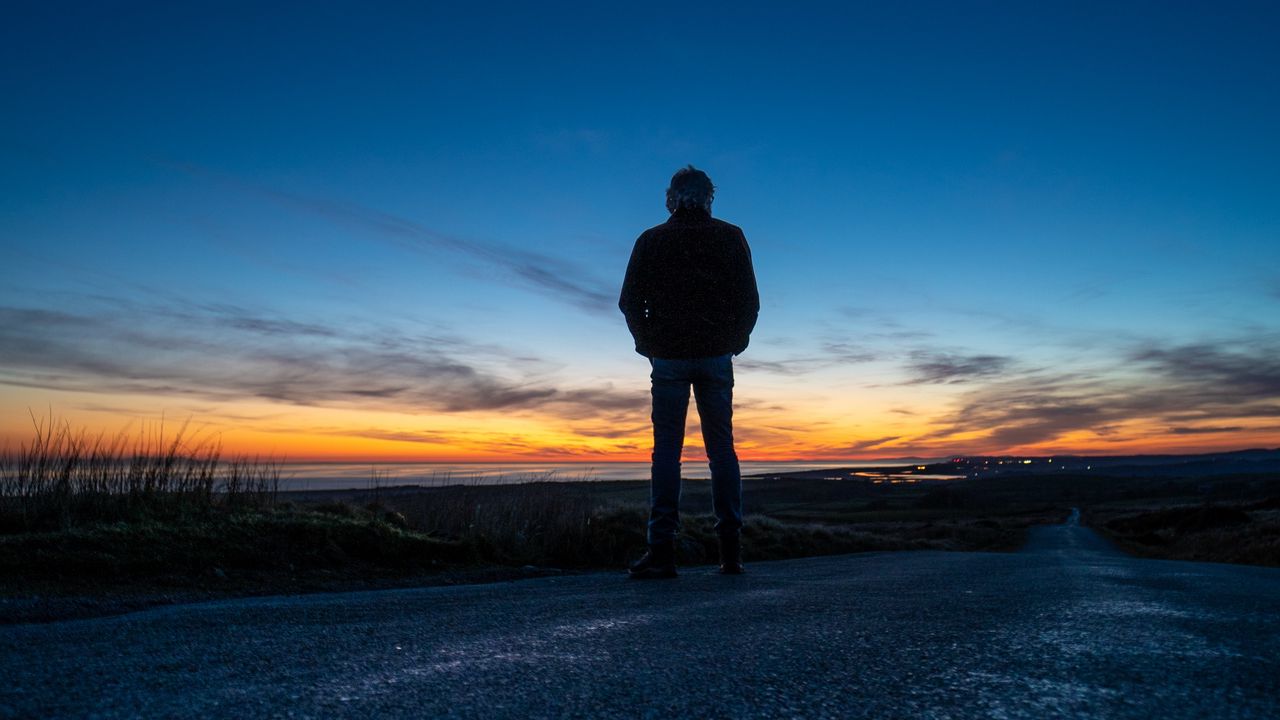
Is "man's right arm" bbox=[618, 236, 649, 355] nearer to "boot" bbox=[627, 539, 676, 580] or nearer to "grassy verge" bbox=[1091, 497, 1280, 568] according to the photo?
"boot" bbox=[627, 539, 676, 580]

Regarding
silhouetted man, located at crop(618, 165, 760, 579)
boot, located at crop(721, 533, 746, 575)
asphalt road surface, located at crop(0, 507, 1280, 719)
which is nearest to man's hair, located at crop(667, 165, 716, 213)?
silhouetted man, located at crop(618, 165, 760, 579)

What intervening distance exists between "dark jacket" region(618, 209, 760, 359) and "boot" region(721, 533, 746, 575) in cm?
122

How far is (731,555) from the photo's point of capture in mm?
4680

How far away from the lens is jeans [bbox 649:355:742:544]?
479 centimetres

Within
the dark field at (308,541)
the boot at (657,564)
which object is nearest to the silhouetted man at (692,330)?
the boot at (657,564)

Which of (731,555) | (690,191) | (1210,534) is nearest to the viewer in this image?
(731,555)

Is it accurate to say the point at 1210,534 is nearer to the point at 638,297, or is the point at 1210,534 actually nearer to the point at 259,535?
the point at 638,297

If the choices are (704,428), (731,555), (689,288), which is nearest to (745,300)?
(689,288)

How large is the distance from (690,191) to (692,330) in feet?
3.36

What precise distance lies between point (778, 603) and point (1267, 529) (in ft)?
108

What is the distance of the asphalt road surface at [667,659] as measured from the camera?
1.40 metres

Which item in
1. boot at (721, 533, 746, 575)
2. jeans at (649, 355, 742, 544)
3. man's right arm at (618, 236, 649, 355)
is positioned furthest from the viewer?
man's right arm at (618, 236, 649, 355)

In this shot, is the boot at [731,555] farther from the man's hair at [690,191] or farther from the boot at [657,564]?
the man's hair at [690,191]

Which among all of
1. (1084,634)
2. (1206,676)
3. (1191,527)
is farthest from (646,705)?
(1191,527)
